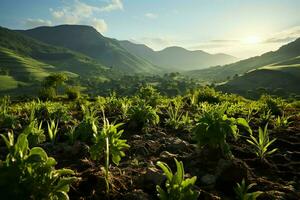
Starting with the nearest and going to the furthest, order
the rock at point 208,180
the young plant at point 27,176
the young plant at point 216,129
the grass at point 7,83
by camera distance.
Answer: the young plant at point 27,176 < the rock at point 208,180 < the young plant at point 216,129 < the grass at point 7,83

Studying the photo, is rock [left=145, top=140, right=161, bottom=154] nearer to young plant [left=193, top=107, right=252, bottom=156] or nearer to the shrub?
young plant [left=193, top=107, right=252, bottom=156]

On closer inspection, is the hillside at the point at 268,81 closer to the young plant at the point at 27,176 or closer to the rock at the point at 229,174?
the rock at the point at 229,174

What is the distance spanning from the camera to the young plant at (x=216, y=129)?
5820 mm

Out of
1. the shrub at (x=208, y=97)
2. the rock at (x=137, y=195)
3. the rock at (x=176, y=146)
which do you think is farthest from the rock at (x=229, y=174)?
the shrub at (x=208, y=97)

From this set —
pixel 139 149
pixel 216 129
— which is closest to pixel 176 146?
pixel 139 149

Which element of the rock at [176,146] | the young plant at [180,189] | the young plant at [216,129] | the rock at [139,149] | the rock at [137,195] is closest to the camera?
the young plant at [180,189]

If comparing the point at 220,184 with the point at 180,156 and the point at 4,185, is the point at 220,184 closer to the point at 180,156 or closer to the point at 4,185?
the point at 180,156

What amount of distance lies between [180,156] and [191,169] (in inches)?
24.9

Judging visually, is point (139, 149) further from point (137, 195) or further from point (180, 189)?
point (180, 189)

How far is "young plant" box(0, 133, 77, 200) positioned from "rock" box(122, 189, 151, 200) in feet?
Result: 3.63

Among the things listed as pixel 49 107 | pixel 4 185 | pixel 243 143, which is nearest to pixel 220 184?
pixel 243 143

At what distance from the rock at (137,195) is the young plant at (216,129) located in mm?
1942

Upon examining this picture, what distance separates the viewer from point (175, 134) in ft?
30.2

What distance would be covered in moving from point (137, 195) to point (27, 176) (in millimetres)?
1704
